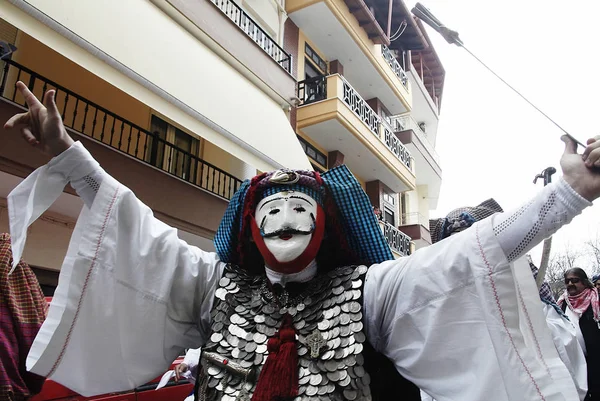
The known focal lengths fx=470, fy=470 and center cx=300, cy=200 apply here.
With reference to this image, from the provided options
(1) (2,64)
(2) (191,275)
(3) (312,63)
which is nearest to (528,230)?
(2) (191,275)

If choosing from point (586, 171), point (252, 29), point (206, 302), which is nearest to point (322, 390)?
point (206, 302)

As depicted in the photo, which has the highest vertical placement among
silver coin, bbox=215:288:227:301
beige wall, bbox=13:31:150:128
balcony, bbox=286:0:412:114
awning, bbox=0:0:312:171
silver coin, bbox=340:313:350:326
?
balcony, bbox=286:0:412:114

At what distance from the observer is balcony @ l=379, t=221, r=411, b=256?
48.1ft

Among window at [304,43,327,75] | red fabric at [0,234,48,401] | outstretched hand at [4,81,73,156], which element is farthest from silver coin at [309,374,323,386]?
window at [304,43,327,75]

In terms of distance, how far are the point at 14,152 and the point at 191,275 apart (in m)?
5.01

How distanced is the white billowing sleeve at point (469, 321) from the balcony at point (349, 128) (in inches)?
403

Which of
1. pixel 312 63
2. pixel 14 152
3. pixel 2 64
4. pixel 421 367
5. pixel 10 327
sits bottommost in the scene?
pixel 421 367

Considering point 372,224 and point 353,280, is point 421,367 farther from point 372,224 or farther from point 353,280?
point 372,224

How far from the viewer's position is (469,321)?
1634mm

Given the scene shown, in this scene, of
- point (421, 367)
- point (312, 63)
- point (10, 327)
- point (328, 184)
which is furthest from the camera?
point (312, 63)

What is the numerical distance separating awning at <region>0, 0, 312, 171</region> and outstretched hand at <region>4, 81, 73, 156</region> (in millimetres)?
3253

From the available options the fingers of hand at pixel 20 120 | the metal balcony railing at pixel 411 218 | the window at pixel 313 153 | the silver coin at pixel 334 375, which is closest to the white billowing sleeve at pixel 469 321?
the silver coin at pixel 334 375

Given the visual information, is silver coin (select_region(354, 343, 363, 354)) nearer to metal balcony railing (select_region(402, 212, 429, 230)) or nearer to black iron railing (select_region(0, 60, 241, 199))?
black iron railing (select_region(0, 60, 241, 199))

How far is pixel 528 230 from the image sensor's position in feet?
4.97
